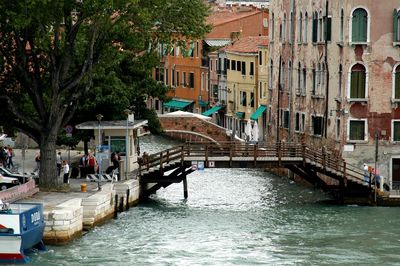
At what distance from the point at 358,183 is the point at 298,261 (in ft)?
47.6

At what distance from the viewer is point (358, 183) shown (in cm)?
5478

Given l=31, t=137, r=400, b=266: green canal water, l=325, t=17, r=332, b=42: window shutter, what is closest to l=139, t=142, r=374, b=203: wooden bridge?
l=31, t=137, r=400, b=266: green canal water

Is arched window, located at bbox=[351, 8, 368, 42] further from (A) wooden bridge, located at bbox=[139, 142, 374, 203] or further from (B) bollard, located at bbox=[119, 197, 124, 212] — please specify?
(B) bollard, located at bbox=[119, 197, 124, 212]

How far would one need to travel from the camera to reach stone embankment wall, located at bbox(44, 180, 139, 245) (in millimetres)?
42438

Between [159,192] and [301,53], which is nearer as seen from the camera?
[159,192]

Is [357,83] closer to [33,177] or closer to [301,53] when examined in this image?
[301,53]

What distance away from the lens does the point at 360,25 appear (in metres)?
58.3

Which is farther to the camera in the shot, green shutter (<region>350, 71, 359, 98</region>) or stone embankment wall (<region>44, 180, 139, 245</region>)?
green shutter (<region>350, 71, 359, 98</region>)

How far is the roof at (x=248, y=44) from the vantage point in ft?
283

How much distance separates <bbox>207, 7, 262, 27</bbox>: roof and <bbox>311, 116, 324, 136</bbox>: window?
3658cm

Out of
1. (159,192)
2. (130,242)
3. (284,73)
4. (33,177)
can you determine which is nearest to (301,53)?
(284,73)

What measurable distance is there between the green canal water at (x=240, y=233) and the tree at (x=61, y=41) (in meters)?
4.70

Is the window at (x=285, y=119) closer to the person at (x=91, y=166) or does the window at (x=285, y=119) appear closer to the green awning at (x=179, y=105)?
the person at (x=91, y=166)

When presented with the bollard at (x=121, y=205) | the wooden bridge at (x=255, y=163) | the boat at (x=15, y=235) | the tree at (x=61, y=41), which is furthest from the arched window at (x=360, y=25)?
the boat at (x=15, y=235)
